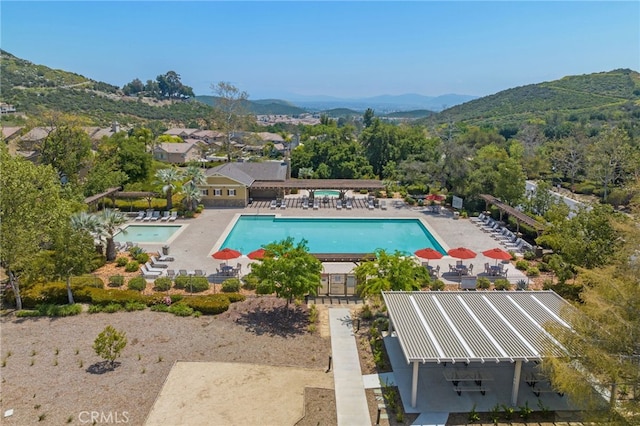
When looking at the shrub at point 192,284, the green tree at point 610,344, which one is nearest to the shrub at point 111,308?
the shrub at point 192,284

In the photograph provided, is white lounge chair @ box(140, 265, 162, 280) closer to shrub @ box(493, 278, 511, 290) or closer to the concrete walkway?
the concrete walkway

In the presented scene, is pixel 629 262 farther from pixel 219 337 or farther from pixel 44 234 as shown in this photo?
pixel 44 234

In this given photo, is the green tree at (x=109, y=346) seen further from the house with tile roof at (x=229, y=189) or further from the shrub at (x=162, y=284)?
the house with tile roof at (x=229, y=189)

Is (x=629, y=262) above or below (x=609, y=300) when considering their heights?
above

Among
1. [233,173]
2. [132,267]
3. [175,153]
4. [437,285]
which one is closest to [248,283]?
[132,267]

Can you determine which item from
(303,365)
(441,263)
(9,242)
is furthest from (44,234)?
(441,263)

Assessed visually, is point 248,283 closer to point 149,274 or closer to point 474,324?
point 149,274
